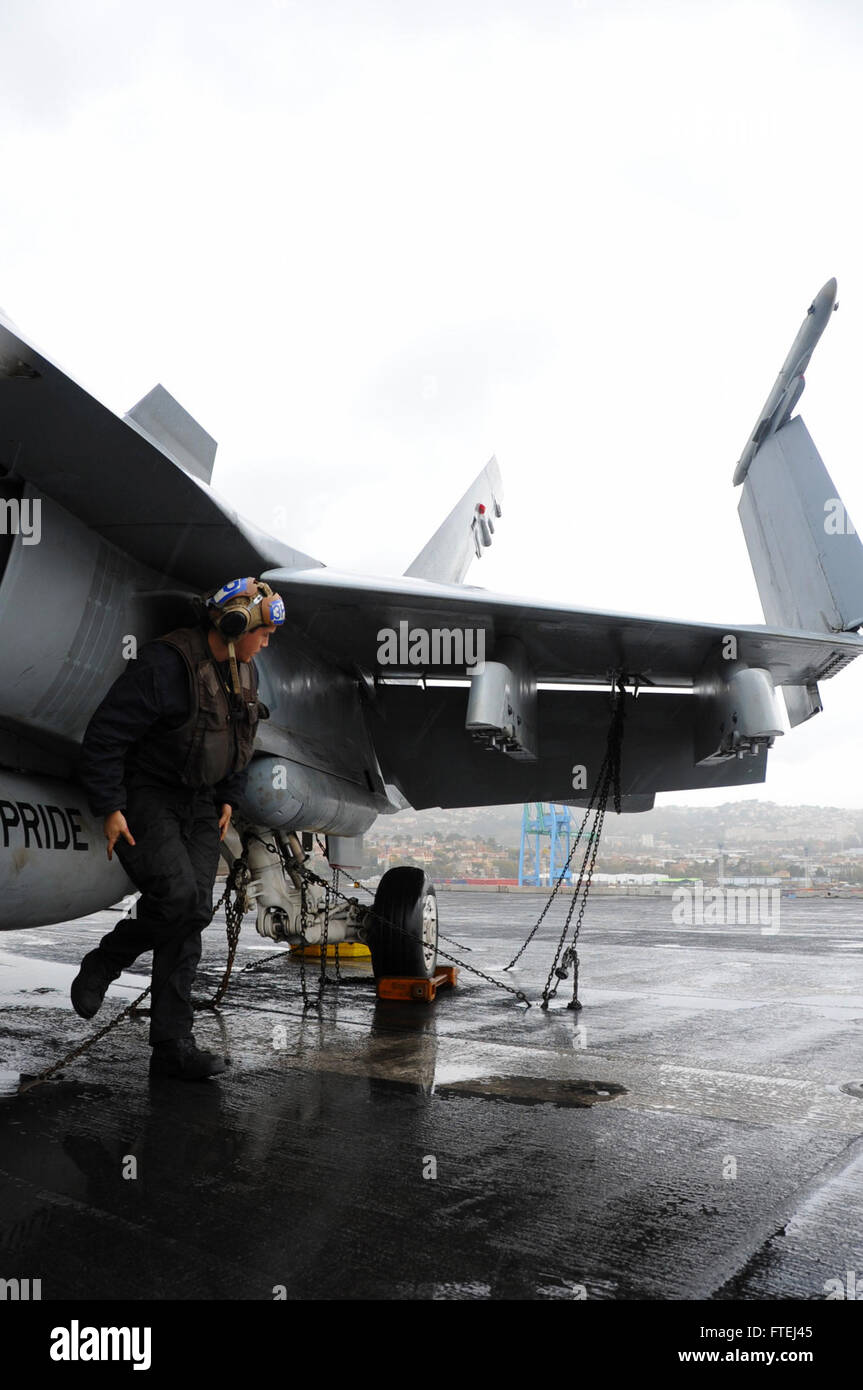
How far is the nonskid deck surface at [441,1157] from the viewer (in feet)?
7.25

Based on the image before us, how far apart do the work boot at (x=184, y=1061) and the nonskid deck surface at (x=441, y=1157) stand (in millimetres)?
74

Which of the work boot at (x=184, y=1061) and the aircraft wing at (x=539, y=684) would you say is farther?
the aircraft wing at (x=539, y=684)

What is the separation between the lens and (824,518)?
5.51 meters

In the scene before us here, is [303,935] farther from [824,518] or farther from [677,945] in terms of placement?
[677,945]

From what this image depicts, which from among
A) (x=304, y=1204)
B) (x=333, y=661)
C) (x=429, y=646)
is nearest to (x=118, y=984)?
(x=333, y=661)

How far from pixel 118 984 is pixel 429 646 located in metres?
4.00

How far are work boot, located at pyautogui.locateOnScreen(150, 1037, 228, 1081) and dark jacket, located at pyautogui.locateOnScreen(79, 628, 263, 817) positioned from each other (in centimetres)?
112

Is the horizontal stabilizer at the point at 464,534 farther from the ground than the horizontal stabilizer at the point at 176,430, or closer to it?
farther from the ground

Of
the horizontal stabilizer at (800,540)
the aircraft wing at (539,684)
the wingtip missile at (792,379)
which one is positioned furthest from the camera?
the wingtip missile at (792,379)

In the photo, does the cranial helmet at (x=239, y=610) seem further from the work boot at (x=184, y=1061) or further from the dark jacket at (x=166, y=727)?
the work boot at (x=184, y=1061)

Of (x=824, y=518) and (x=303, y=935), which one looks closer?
(x=824, y=518)

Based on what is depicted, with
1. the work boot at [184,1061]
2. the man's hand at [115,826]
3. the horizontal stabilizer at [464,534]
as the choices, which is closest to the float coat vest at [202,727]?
the man's hand at [115,826]

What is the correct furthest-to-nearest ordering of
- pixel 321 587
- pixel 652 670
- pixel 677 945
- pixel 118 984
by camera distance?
pixel 677 945
pixel 118 984
pixel 652 670
pixel 321 587

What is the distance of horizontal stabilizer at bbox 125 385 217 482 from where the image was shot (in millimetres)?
4516
